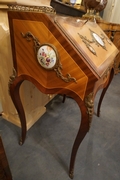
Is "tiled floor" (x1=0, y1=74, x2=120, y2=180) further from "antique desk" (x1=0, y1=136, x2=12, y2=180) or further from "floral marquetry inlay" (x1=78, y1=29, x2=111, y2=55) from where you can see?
"floral marquetry inlay" (x1=78, y1=29, x2=111, y2=55)

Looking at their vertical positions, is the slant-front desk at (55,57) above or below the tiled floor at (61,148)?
above

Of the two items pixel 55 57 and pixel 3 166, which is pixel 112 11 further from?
pixel 3 166

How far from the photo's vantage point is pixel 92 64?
1.81 ft

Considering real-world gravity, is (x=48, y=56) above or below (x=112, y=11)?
below

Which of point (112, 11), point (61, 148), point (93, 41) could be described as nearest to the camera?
point (93, 41)

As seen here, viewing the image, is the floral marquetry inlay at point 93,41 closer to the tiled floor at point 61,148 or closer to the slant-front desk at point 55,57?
the slant-front desk at point 55,57

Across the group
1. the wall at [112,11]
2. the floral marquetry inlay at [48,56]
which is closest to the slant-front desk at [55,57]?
the floral marquetry inlay at [48,56]

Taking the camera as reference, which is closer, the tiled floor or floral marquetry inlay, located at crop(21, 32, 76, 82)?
floral marquetry inlay, located at crop(21, 32, 76, 82)

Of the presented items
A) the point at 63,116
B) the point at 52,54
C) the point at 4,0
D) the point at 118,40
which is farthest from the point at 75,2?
the point at 52,54

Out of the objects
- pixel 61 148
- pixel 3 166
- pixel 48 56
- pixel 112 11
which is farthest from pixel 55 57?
pixel 112 11

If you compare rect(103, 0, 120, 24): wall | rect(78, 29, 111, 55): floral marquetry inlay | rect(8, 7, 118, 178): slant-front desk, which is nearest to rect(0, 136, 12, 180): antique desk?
rect(8, 7, 118, 178): slant-front desk

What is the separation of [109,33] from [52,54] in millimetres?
1842

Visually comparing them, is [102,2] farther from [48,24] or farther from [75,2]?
[48,24]

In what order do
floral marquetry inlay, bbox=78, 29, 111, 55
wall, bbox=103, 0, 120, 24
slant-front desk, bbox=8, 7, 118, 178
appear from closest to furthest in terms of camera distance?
slant-front desk, bbox=8, 7, 118, 178, floral marquetry inlay, bbox=78, 29, 111, 55, wall, bbox=103, 0, 120, 24
